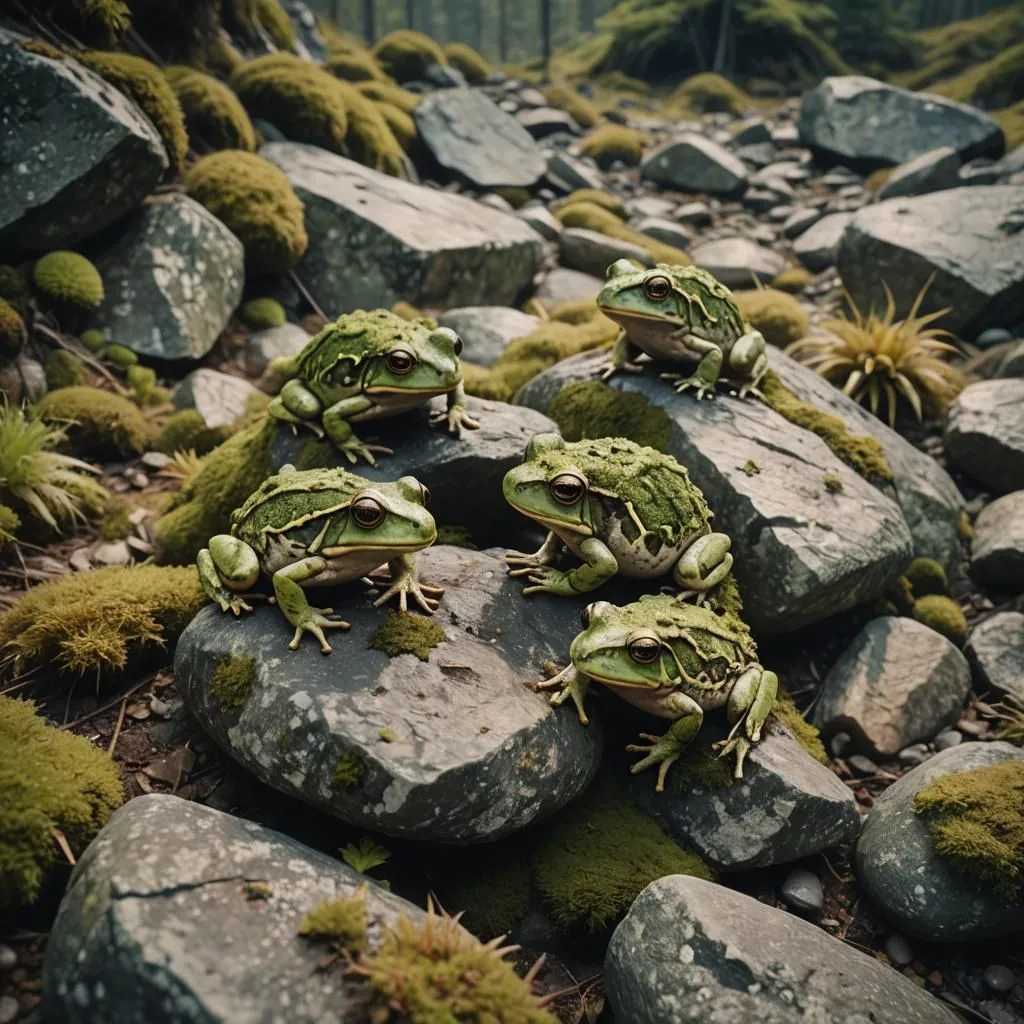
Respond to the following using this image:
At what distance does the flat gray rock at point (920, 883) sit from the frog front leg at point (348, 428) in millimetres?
3932

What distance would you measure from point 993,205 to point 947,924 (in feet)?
32.6

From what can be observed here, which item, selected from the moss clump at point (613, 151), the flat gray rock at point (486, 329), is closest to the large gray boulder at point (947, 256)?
the flat gray rock at point (486, 329)

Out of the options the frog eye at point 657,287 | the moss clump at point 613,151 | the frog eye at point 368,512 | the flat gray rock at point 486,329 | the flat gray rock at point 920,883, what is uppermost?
the frog eye at point 657,287

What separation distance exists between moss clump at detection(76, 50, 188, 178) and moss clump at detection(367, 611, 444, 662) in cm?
761

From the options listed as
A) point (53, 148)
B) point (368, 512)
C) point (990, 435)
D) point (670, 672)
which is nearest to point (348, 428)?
point (368, 512)

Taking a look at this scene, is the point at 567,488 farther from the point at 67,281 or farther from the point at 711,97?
the point at 711,97

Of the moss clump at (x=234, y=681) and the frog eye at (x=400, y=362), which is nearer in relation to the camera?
the moss clump at (x=234, y=681)

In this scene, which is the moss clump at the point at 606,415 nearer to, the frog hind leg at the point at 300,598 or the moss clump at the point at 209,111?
the frog hind leg at the point at 300,598

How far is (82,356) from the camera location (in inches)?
329

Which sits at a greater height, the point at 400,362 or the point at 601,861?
the point at 400,362

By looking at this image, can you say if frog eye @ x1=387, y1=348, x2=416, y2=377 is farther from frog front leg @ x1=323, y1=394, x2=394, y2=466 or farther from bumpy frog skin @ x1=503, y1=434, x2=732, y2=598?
bumpy frog skin @ x1=503, y1=434, x2=732, y2=598

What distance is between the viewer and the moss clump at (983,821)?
4.48 metres

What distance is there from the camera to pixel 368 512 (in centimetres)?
430

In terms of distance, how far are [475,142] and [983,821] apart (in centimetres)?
1526
